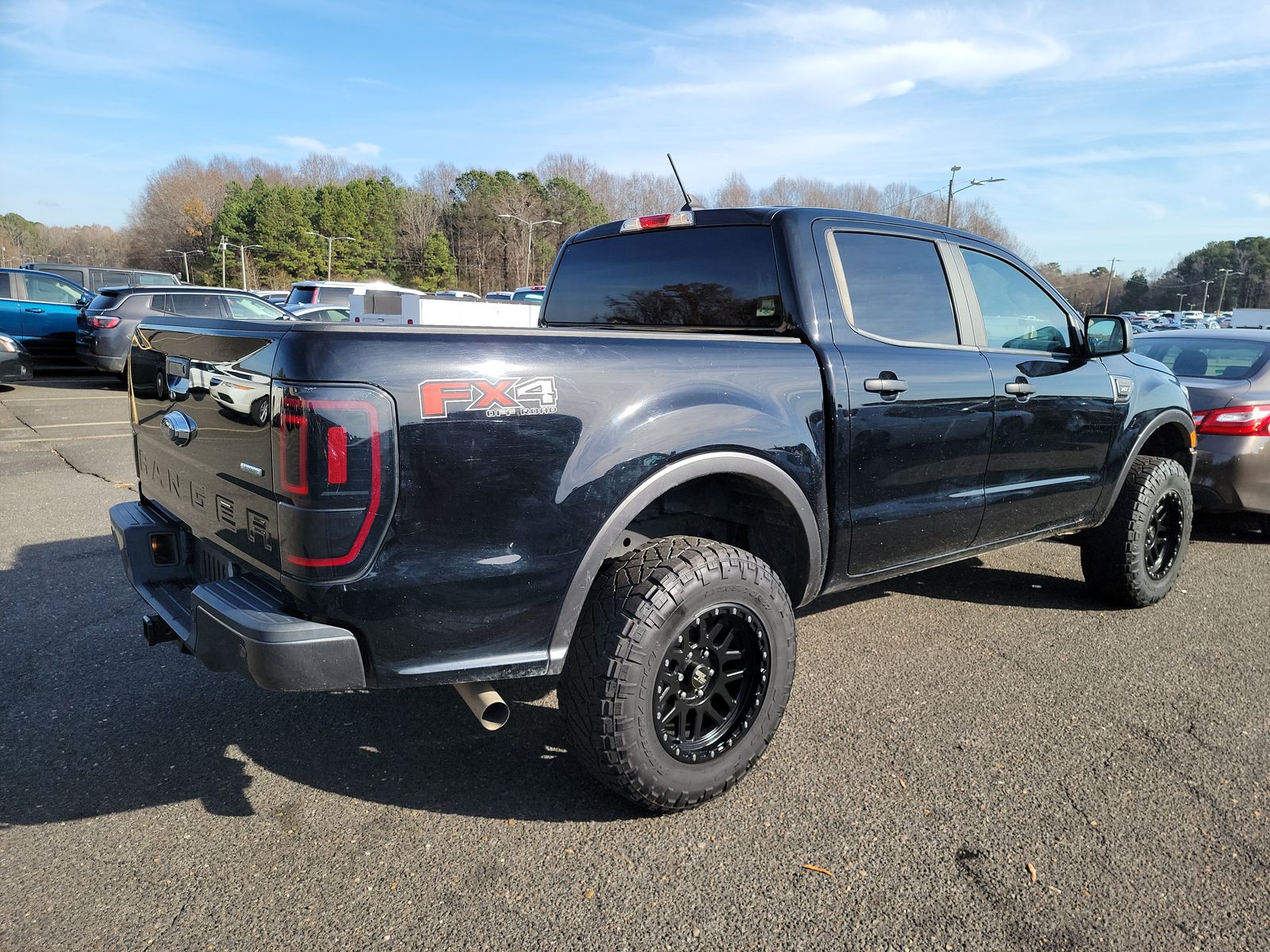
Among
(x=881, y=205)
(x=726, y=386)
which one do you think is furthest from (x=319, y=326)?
(x=881, y=205)

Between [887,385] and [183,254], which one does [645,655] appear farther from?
[183,254]

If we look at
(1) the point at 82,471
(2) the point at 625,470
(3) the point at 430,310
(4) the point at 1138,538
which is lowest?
(1) the point at 82,471

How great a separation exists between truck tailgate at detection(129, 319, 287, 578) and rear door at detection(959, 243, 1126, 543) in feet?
9.37

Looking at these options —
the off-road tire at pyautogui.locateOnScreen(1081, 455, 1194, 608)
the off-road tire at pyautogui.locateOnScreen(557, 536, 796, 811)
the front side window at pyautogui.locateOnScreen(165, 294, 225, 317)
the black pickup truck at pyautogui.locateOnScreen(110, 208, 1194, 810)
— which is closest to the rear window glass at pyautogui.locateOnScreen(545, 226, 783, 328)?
the black pickup truck at pyautogui.locateOnScreen(110, 208, 1194, 810)

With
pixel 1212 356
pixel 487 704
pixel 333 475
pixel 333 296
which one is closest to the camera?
pixel 333 475

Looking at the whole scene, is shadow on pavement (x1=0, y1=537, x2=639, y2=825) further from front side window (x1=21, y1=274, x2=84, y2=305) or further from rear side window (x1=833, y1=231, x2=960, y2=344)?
front side window (x1=21, y1=274, x2=84, y2=305)

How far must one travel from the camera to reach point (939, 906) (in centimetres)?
228

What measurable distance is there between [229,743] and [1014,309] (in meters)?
3.78

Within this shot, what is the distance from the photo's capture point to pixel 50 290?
1522 centimetres

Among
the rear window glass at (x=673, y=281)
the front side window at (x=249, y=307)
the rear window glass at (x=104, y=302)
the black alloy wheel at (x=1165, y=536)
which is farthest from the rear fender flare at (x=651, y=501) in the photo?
the rear window glass at (x=104, y=302)

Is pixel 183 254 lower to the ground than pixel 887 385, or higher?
higher

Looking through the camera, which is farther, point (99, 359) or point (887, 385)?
point (99, 359)

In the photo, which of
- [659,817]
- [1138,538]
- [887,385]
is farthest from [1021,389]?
[659,817]

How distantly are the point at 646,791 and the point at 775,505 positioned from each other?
1.04 metres
